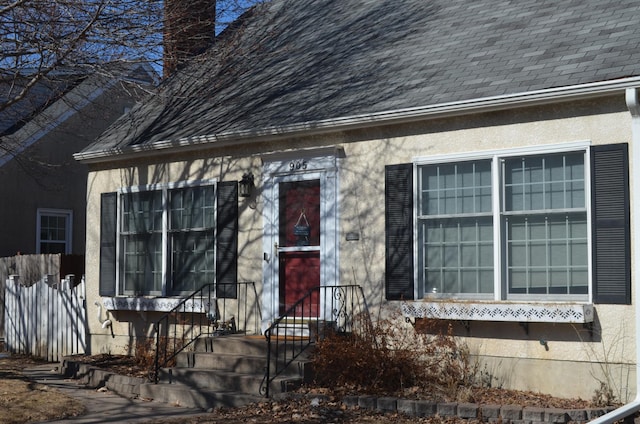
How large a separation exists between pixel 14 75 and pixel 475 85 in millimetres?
6478

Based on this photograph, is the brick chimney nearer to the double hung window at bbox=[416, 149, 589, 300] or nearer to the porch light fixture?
the porch light fixture

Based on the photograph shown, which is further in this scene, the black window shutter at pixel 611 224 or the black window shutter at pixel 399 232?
the black window shutter at pixel 399 232

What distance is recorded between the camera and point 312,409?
29.7 feet

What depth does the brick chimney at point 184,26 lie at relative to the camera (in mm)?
12695

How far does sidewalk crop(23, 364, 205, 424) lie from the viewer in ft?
30.8

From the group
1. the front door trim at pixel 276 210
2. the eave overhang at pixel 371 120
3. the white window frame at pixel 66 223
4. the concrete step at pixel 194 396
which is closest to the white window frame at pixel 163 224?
the eave overhang at pixel 371 120

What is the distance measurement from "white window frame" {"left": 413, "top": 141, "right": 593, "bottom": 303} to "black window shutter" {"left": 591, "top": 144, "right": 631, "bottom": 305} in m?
0.08

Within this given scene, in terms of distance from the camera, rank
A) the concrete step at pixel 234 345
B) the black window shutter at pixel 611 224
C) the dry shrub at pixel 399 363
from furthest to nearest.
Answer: the concrete step at pixel 234 345
the dry shrub at pixel 399 363
the black window shutter at pixel 611 224

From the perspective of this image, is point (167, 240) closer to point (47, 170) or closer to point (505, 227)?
point (505, 227)

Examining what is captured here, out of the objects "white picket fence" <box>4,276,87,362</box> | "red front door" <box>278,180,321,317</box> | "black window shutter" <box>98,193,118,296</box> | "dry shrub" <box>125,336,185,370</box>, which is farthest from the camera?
"white picket fence" <box>4,276,87,362</box>

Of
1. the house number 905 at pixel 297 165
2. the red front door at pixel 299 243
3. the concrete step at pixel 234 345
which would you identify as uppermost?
the house number 905 at pixel 297 165

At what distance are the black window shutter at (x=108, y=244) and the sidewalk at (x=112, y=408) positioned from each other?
2223 millimetres

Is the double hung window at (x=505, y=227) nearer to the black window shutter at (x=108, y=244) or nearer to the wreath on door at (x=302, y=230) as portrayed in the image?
the wreath on door at (x=302, y=230)

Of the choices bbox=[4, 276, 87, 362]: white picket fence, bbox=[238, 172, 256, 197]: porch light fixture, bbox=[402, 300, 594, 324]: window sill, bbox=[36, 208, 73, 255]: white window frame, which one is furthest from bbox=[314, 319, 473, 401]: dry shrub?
bbox=[36, 208, 73, 255]: white window frame
